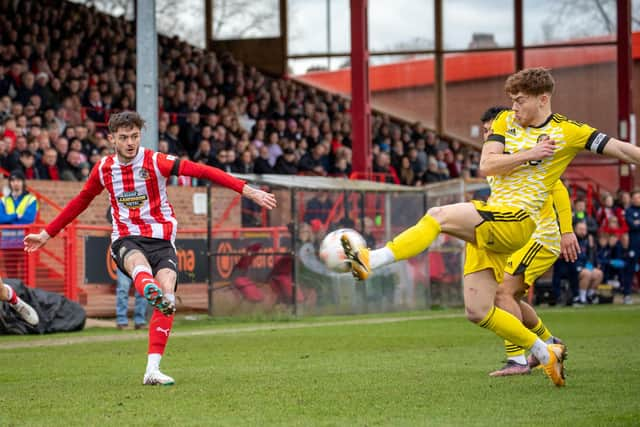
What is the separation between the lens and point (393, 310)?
19656 mm

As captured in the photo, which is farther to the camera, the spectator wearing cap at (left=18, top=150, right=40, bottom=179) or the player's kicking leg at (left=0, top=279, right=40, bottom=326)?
Answer: the spectator wearing cap at (left=18, top=150, right=40, bottom=179)

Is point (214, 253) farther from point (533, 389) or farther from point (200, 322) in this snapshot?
point (533, 389)

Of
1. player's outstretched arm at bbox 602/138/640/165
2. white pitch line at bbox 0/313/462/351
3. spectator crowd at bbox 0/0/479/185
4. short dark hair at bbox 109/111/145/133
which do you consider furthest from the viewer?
spectator crowd at bbox 0/0/479/185

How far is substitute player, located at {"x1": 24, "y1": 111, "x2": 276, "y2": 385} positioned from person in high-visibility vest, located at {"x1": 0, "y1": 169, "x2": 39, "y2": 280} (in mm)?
7617

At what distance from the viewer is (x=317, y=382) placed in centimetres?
824

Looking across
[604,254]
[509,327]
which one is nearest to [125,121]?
[509,327]

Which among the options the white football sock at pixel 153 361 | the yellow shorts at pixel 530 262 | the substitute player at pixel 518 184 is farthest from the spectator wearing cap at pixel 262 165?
the substitute player at pixel 518 184

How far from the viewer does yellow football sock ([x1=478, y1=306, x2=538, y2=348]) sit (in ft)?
25.5

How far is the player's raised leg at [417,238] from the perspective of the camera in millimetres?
6711

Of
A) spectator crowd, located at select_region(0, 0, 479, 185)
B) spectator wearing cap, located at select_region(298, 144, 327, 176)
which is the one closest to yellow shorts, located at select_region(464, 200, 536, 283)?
spectator crowd, located at select_region(0, 0, 479, 185)

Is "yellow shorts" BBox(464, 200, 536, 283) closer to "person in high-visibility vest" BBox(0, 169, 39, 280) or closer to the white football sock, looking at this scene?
the white football sock

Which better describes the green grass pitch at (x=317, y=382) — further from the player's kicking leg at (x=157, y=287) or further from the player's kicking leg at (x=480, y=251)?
the player's kicking leg at (x=480, y=251)

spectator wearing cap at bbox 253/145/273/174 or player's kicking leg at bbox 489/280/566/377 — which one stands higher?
spectator wearing cap at bbox 253/145/273/174

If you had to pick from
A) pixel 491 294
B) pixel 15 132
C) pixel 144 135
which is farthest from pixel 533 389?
pixel 15 132
